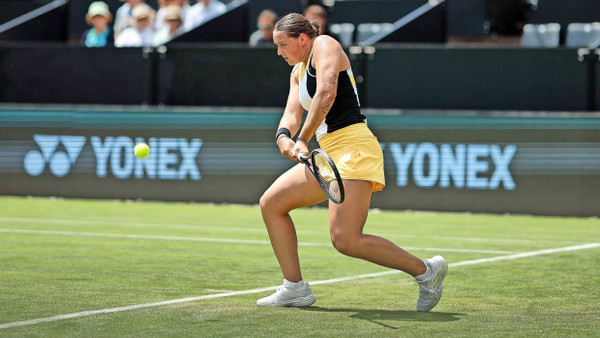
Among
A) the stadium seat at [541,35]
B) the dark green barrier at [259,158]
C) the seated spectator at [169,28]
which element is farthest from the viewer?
the seated spectator at [169,28]

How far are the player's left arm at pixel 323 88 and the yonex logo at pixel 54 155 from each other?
961 cm

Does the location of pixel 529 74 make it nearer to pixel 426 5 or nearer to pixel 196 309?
pixel 426 5

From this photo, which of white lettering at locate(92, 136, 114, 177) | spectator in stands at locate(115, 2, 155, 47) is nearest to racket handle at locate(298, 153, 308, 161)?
white lettering at locate(92, 136, 114, 177)

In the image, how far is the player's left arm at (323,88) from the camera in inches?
246

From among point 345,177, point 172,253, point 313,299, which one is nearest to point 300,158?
point 345,177

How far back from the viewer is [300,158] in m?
6.17

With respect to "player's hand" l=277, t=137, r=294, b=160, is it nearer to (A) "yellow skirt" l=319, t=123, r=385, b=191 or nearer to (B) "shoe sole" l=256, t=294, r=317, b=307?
(A) "yellow skirt" l=319, t=123, r=385, b=191

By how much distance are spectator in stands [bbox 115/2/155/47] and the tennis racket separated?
10619 mm

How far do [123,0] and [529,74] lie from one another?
8.45m

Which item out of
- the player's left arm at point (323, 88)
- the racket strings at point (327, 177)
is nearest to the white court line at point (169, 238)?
the racket strings at point (327, 177)

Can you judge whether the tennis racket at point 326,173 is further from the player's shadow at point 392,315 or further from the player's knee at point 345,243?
the player's shadow at point 392,315

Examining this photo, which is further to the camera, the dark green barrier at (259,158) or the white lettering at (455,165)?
the white lettering at (455,165)

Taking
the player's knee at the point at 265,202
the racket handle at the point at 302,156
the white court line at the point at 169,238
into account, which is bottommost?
the white court line at the point at 169,238

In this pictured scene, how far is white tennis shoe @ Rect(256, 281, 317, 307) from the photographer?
6680 millimetres
